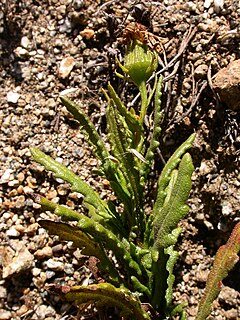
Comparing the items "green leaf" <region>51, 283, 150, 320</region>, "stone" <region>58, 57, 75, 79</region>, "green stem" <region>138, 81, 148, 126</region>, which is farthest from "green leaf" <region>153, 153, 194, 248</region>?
"stone" <region>58, 57, 75, 79</region>

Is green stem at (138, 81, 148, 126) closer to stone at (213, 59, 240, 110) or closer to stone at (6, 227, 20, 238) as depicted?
stone at (213, 59, 240, 110)

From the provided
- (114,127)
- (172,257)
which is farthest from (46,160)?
(172,257)

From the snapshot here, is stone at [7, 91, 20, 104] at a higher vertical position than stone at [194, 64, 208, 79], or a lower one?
lower

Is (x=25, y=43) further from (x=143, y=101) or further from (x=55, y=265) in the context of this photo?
(x=55, y=265)

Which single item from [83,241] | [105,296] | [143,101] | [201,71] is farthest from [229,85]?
[105,296]

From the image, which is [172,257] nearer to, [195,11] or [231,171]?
[231,171]

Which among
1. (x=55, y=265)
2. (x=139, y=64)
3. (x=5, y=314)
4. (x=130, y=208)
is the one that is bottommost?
(x=5, y=314)

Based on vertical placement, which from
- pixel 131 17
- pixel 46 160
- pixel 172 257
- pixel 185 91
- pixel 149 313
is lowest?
pixel 149 313
